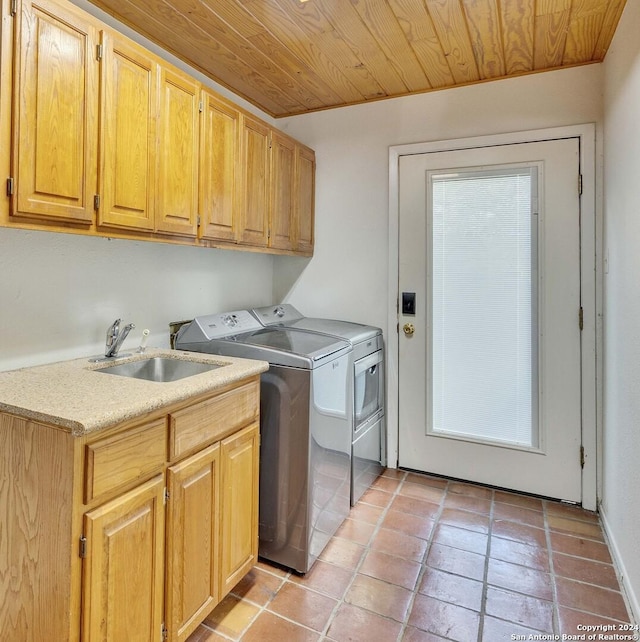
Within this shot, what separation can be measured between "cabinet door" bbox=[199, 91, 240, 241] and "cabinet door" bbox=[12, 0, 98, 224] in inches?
20.9

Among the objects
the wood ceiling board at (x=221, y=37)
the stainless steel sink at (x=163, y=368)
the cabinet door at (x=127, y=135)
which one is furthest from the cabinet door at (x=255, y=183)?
the stainless steel sink at (x=163, y=368)

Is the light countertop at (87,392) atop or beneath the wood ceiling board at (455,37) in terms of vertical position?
beneath

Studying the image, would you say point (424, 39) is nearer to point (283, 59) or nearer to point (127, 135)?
point (283, 59)

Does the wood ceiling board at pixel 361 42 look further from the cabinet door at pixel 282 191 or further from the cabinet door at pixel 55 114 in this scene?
the cabinet door at pixel 55 114

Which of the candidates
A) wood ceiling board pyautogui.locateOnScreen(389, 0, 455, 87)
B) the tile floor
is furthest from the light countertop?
wood ceiling board pyautogui.locateOnScreen(389, 0, 455, 87)

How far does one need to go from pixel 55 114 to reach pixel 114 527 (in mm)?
1202

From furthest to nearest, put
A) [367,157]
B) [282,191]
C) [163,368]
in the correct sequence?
[367,157] < [282,191] < [163,368]

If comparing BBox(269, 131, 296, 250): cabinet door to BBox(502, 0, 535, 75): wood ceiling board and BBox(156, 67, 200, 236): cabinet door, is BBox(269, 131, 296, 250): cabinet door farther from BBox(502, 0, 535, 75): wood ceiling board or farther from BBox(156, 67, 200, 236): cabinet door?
BBox(502, 0, 535, 75): wood ceiling board

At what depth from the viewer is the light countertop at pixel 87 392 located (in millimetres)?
1033

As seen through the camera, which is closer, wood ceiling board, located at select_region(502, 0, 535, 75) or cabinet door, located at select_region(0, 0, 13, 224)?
cabinet door, located at select_region(0, 0, 13, 224)

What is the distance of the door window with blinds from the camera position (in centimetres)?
236

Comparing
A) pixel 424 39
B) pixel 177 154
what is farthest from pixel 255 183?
pixel 424 39

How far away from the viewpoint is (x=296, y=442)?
1.77 meters

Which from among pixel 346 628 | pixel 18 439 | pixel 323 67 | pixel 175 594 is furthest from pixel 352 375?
pixel 323 67
